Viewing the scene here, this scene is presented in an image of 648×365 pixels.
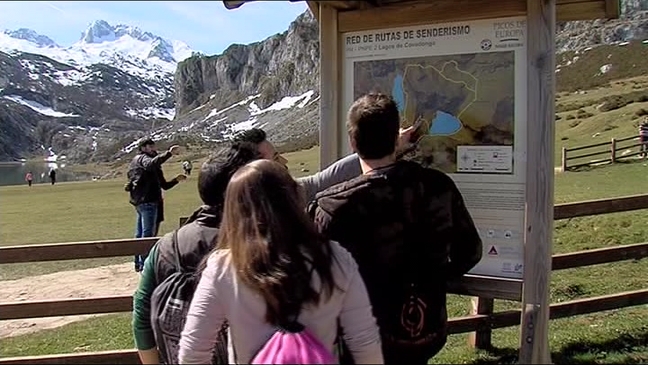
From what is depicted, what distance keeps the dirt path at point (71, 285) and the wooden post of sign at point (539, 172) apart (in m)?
6.51

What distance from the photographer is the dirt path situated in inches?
381

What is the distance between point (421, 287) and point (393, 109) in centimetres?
82

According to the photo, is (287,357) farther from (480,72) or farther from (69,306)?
(69,306)

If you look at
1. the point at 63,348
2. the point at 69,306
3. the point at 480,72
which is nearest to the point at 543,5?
the point at 480,72

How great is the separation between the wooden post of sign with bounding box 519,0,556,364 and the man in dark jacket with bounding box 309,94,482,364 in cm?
65

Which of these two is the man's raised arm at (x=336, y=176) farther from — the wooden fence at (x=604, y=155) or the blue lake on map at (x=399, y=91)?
the wooden fence at (x=604, y=155)

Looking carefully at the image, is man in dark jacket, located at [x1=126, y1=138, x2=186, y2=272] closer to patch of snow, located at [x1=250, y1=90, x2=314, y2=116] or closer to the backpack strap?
the backpack strap

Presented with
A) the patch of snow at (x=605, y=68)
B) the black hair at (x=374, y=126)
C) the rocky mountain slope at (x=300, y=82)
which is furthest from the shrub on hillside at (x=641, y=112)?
the patch of snow at (x=605, y=68)

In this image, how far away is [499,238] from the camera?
377cm

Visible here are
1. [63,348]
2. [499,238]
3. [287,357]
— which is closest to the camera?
[287,357]

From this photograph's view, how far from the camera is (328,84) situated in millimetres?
4332

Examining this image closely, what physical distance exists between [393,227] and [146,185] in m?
7.83

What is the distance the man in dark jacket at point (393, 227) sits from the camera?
296 cm

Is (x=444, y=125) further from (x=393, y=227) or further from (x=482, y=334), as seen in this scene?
(x=482, y=334)
